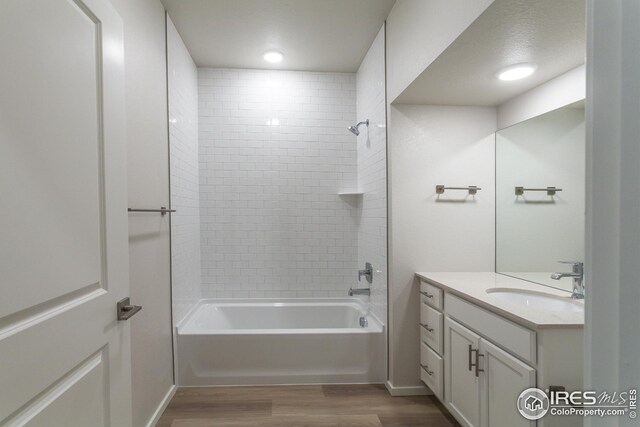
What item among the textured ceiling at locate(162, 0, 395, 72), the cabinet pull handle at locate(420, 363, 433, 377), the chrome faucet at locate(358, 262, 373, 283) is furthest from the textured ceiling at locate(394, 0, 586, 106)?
the cabinet pull handle at locate(420, 363, 433, 377)

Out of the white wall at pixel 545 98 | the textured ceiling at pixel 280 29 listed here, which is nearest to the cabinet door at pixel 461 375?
the white wall at pixel 545 98

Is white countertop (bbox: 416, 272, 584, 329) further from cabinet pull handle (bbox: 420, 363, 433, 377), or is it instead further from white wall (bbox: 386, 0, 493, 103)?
white wall (bbox: 386, 0, 493, 103)

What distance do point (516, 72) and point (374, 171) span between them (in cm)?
121

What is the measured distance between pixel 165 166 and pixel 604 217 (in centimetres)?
242

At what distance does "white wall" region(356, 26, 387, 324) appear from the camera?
254 centimetres

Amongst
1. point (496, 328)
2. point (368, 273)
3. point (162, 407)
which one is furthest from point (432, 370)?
point (162, 407)

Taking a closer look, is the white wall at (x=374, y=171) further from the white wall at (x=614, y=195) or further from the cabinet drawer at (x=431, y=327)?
the white wall at (x=614, y=195)

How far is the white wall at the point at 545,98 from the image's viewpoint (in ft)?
5.86

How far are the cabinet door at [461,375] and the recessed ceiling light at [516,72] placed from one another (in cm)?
147

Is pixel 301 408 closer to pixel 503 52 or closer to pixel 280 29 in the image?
pixel 503 52

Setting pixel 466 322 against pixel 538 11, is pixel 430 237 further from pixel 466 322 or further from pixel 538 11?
pixel 538 11

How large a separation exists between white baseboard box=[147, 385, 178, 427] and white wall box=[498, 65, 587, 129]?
3.07 meters

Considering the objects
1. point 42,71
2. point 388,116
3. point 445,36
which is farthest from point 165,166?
point 445,36

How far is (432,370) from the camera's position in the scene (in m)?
2.16
